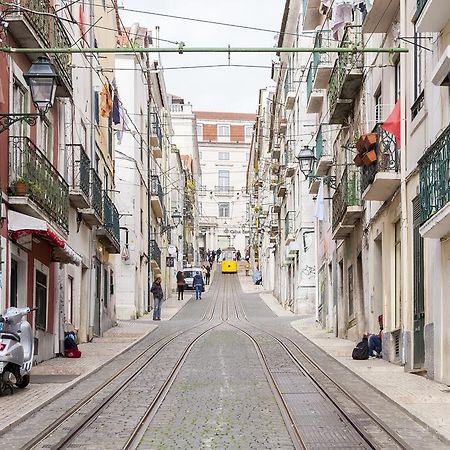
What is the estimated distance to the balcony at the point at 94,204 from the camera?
2467 cm

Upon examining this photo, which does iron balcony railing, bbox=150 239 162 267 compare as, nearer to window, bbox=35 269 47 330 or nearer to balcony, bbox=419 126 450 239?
window, bbox=35 269 47 330

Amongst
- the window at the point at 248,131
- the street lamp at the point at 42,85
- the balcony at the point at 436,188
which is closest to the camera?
the balcony at the point at 436,188

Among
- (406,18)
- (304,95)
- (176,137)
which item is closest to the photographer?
(406,18)

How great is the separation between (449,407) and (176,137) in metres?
76.7

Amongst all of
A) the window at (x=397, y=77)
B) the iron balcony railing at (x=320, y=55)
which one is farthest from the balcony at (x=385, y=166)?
the iron balcony railing at (x=320, y=55)

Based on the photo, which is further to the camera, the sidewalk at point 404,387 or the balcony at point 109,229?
the balcony at point 109,229

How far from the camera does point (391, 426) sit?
34.8 ft

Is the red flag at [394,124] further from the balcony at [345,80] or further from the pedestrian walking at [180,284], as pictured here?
Answer: the pedestrian walking at [180,284]

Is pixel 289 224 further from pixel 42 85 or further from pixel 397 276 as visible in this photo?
pixel 42 85

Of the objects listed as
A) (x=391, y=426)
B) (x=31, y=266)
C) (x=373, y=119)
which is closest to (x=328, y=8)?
(x=373, y=119)

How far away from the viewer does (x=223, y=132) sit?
130 meters

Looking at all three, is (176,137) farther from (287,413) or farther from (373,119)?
(287,413)

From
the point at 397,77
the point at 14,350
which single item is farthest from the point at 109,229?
the point at 14,350

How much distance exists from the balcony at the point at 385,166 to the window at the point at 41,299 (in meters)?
6.72
